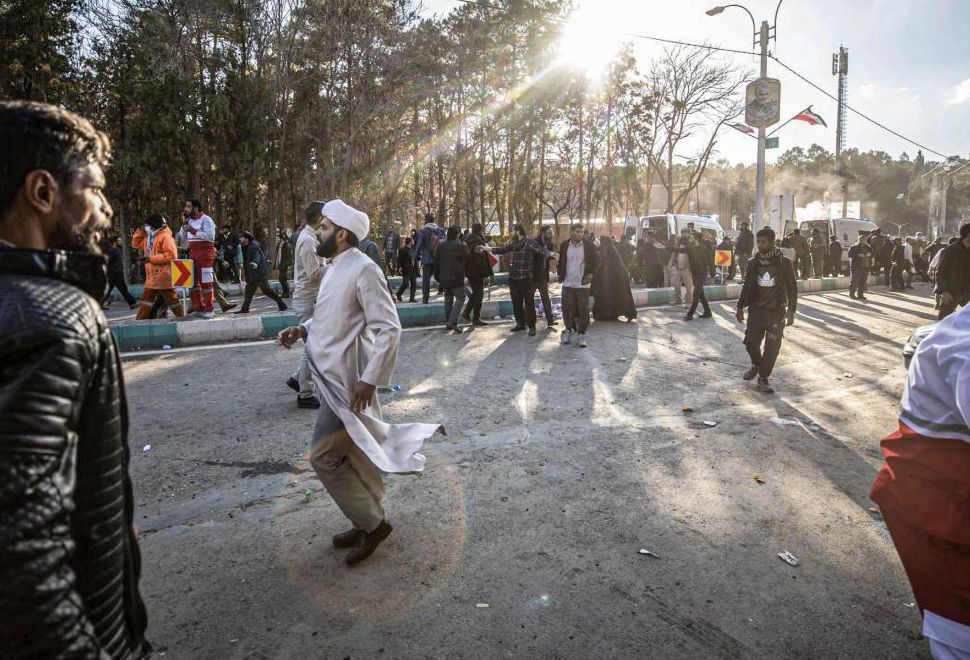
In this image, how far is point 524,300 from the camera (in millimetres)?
10773

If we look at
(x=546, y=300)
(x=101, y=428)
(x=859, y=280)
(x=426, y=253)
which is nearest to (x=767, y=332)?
(x=546, y=300)

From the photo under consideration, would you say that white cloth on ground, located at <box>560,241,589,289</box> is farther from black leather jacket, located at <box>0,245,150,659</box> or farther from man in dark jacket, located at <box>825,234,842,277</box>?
man in dark jacket, located at <box>825,234,842,277</box>

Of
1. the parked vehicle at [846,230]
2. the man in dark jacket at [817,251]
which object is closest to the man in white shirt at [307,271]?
the man in dark jacket at [817,251]

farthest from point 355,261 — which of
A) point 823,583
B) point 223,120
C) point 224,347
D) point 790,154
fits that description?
point 790,154

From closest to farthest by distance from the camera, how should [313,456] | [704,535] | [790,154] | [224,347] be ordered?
[313,456] < [704,535] < [224,347] < [790,154]

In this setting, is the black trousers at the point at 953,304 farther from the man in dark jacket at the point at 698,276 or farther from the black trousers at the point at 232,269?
the black trousers at the point at 232,269

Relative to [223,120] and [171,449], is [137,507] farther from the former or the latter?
[223,120]

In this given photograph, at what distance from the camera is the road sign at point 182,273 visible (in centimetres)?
1029

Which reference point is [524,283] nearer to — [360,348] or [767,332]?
[767,332]

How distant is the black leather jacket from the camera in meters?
0.98

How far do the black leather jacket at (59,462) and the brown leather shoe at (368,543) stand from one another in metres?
1.97

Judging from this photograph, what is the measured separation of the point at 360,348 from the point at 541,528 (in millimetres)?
1441

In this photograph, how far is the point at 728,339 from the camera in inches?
398

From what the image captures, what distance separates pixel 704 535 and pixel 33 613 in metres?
3.24
